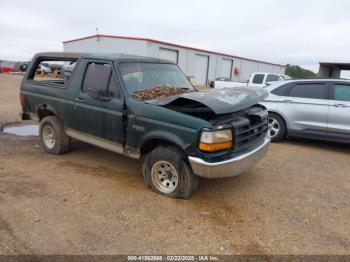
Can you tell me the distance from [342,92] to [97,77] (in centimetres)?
532

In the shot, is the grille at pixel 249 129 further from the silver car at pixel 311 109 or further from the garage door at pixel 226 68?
the garage door at pixel 226 68

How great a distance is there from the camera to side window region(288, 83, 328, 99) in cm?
666

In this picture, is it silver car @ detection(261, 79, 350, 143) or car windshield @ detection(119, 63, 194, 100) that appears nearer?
car windshield @ detection(119, 63, 194, 100)

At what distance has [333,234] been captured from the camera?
3.30 m

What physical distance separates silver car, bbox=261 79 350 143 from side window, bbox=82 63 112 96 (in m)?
4.40

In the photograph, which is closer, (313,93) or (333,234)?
(333,234)

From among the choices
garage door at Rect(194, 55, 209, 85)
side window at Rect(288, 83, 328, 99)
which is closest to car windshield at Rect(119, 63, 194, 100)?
side window at Rect(288, 83, 328, 99)

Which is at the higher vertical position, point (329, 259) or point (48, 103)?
point (48, 103)

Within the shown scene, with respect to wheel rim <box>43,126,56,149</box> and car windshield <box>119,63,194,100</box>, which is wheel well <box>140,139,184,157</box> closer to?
car windshield <box>119,63,194,100</box>

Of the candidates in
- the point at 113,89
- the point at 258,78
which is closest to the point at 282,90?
the point at 113,89

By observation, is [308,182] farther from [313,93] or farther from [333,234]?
[313,93]

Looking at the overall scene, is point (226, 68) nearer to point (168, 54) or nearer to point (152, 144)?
point (168, 54)

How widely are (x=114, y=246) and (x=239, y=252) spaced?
1.27 m

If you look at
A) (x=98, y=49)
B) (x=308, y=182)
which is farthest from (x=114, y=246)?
(x=98, y=49)
